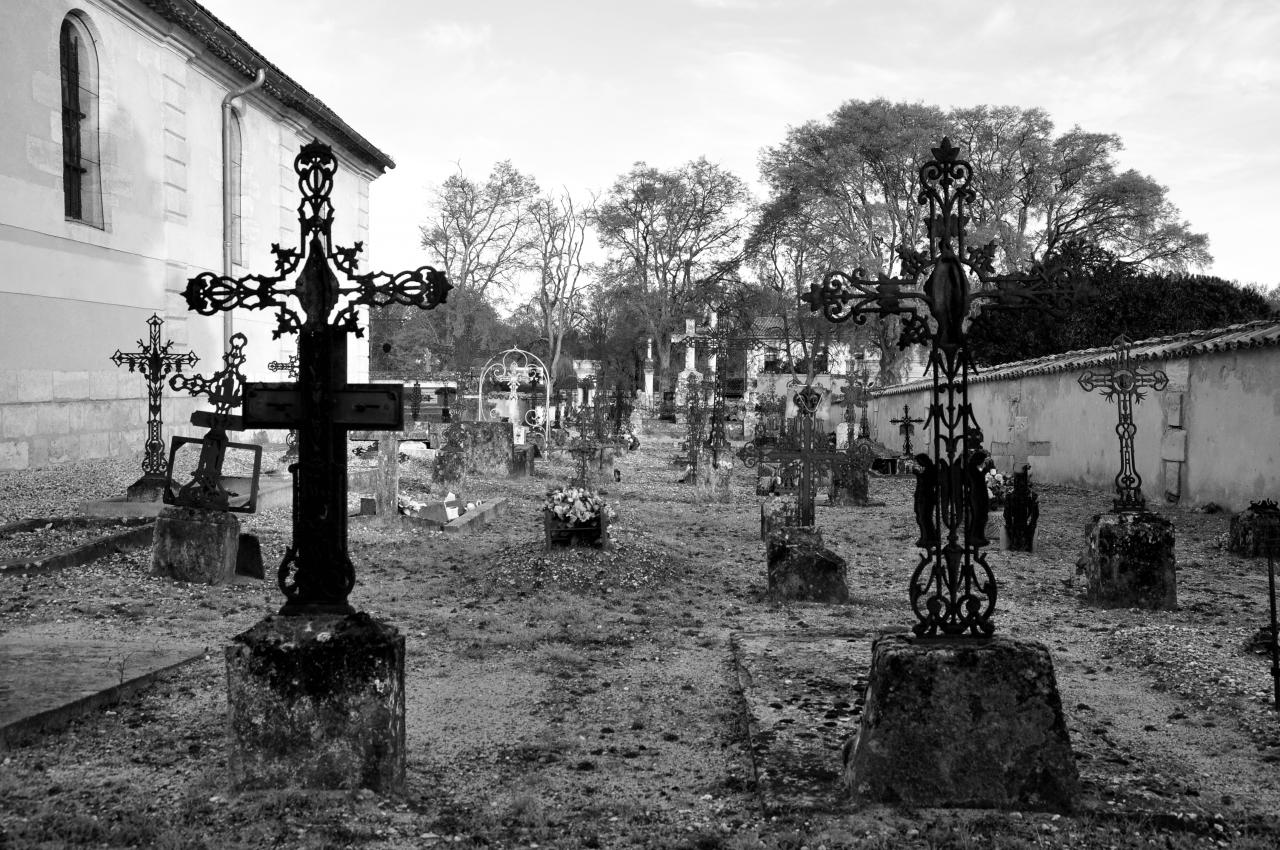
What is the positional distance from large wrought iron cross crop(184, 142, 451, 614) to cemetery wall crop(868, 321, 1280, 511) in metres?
11.6

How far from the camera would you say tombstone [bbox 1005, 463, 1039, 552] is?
35.3 ft

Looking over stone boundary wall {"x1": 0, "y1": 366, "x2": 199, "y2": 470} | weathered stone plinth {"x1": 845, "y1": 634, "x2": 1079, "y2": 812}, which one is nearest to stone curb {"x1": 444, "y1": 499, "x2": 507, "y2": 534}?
stone boundary wall {"x1": 0, "y1": 366, "x2": 199, "y2": 470}

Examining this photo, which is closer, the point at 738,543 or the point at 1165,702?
the point at 1165,702

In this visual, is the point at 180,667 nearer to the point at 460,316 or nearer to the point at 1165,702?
the point at 1165,702

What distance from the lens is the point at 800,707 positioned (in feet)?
14.9

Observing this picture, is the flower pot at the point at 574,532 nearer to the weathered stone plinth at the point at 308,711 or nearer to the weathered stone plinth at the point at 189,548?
the weathered stone plinth at the point at 189,548

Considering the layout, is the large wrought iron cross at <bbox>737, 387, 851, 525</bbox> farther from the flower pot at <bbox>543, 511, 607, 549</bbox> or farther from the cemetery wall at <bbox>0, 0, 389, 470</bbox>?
the cemetery wall at <bbox>0, 0, 389, 470</bbox>

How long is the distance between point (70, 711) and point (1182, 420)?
1410cm

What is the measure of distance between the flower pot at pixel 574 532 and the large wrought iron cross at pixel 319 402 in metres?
5.55

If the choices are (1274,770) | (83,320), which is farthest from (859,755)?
(83,320)

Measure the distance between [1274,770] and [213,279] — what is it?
15.4 ft

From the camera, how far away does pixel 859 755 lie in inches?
139

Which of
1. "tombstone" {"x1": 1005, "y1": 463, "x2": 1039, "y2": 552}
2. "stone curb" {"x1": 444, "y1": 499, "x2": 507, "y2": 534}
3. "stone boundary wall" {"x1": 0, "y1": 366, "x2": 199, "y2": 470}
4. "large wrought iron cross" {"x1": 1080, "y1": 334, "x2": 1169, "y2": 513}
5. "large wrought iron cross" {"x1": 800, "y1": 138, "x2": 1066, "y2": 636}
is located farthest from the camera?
"stone boundary wall" {"x1": 0, "y1": 366, "x2": 199, "y2": 470}

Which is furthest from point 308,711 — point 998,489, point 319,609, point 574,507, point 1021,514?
point 998,489
